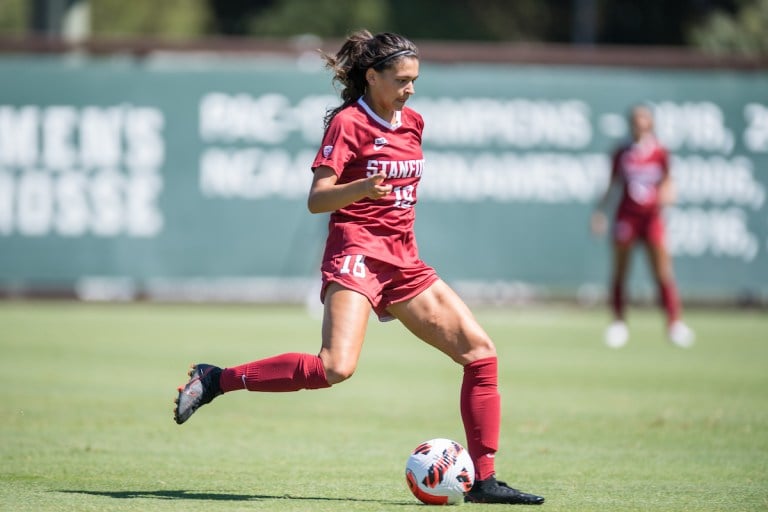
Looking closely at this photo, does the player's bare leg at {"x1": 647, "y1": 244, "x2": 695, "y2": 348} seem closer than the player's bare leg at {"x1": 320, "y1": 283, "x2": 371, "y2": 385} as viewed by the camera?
No

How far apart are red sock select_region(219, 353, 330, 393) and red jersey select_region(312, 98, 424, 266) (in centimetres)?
57

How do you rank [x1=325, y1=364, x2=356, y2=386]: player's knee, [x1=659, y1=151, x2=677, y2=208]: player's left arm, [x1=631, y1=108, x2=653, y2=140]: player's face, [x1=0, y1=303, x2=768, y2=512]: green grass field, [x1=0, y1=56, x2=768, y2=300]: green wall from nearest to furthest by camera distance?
[x1=325, y1=364, x2=356, y2=386]: player's knee → [x1=0, y1=303, x2=768, y2=512]: green grass field → [x1=631, y1=108, x2=653, y2=140]: player's face → [x1=659, y1=151, x2=677, y2=208]: player's left arm → [x1=0, y1=56, x2=768, y2=300]: green wall

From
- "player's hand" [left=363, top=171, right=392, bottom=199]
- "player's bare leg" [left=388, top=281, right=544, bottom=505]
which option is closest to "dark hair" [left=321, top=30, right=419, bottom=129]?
"player's hand" [left=363, top=171, right=392, bottom=199]

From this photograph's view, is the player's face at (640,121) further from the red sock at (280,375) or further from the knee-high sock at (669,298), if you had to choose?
the red sock at (280,375)

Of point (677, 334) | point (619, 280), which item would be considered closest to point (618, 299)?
point (619, 280)

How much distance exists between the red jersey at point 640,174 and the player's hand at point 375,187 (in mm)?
10121

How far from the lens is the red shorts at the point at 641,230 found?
15.9 metres

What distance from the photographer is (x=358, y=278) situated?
6.70 metres

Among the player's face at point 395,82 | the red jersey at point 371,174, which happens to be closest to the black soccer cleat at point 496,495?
the red jersey at point 371,174

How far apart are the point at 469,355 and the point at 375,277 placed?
2.10 feet

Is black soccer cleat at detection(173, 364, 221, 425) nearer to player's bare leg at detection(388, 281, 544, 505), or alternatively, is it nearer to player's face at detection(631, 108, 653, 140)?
player's bare leg at detection(388, 281, 544, 505)

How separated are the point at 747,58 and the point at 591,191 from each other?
141 inches

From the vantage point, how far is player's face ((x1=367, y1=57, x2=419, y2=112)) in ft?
22.1

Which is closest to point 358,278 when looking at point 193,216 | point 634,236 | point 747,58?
point 634,236
